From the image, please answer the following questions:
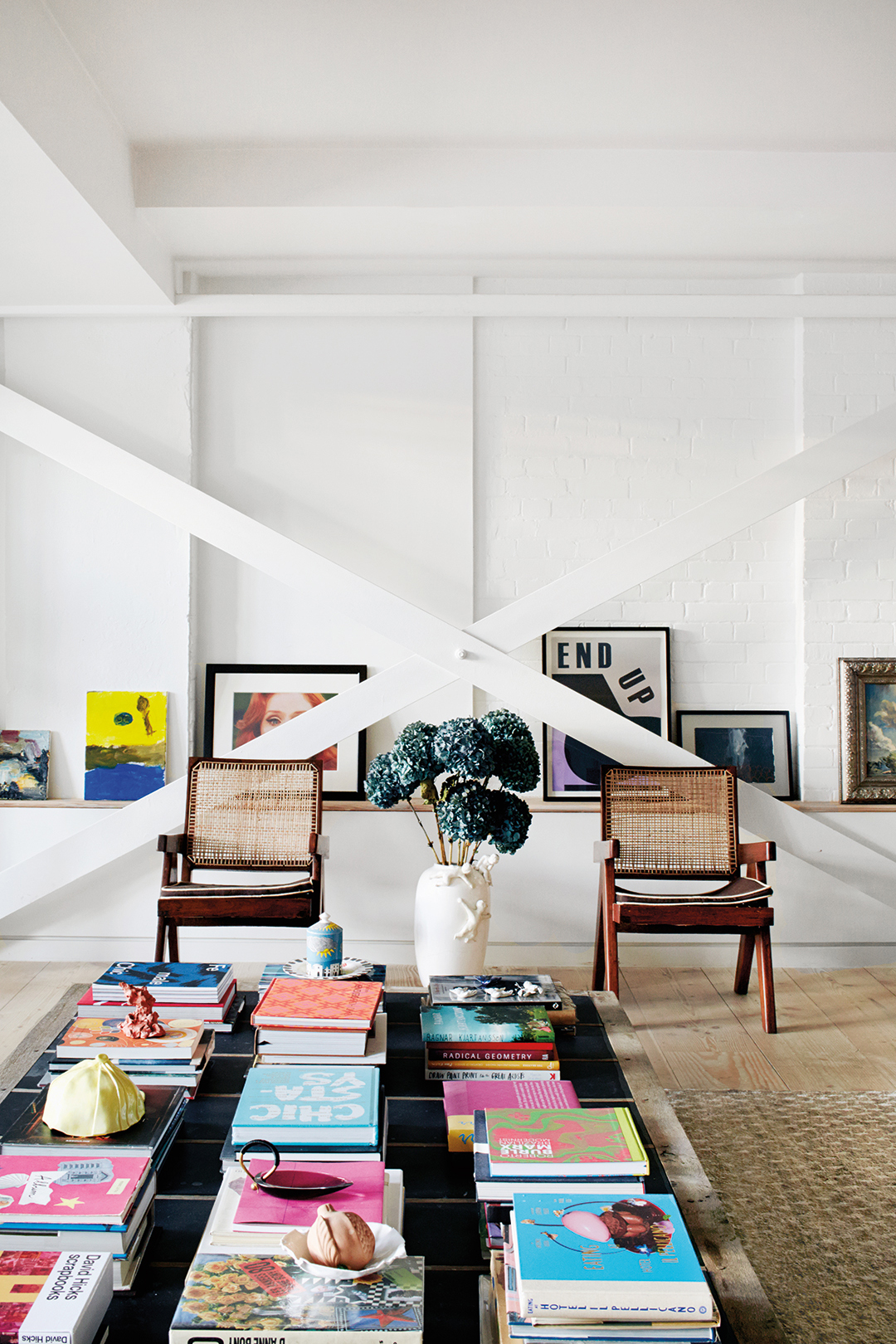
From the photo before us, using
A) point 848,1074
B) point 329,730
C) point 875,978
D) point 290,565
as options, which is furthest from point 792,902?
point 290,565

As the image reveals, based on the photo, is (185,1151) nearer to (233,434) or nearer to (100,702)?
(100,702)

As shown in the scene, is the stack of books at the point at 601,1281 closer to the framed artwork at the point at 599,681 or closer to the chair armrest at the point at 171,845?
the chair armrest at the point at 171,845

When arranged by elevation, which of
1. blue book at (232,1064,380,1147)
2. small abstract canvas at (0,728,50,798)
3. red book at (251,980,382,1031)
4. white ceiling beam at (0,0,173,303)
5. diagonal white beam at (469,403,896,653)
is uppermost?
white ceiling beam at (0,0,173,303)

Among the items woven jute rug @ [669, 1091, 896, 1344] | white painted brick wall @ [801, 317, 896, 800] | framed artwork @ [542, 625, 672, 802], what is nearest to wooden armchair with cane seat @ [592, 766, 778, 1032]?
framed artwork @ [542, 625, 672, 802]

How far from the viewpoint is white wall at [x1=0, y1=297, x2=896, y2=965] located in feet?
12.7

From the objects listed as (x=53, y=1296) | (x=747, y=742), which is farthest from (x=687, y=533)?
(x=53, y=1296)

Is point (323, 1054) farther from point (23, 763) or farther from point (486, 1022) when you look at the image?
point (23, 763)

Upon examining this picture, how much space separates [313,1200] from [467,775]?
1.66m

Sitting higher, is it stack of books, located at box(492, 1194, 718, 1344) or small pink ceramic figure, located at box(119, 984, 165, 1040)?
small pink ceramic figure, located at box(119, 984, 165, 1040)

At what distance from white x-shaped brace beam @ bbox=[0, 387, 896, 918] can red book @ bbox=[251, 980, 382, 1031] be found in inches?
65.1

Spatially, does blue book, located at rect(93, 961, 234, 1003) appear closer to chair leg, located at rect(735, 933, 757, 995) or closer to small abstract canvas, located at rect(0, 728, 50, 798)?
small abstract canvas, located at rect(0, 728, 50, 798)

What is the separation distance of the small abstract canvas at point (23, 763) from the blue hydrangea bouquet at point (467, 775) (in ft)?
5.14

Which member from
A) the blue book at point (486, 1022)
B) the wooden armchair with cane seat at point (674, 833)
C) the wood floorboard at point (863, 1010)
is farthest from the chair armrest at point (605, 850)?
the blue book at point (486, 1022)

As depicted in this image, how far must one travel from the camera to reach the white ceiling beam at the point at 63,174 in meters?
2.41
